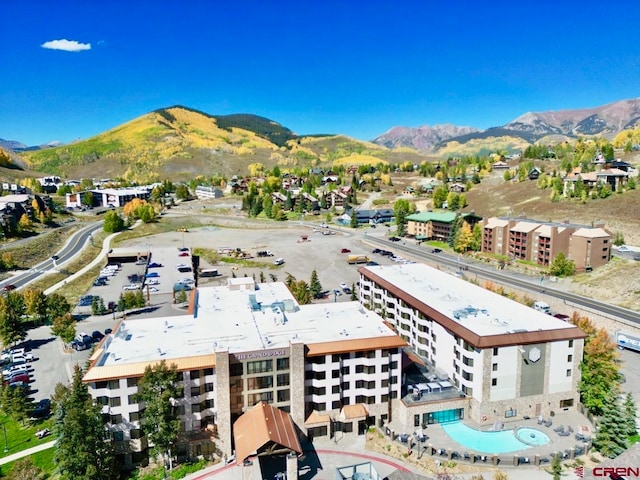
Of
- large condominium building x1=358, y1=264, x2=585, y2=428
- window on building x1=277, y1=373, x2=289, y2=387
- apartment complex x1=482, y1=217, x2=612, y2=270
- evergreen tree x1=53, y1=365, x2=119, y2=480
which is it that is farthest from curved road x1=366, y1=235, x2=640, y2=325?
evergreen tree x1=53, y1=365, x2=119, y2=480

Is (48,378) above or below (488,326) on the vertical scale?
below

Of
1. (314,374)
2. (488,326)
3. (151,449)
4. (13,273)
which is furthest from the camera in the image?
(13,273)

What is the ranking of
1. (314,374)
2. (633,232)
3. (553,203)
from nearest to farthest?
(314,374)
(633,232)
(553,203)

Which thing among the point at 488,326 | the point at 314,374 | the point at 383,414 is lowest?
the point at 383,414

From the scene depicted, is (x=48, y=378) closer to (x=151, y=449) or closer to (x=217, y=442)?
(x=151, y=449)

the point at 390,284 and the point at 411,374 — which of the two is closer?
the point at 411,374

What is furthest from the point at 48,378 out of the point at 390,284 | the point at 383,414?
the point at 390,284
